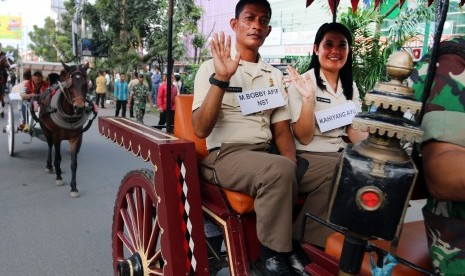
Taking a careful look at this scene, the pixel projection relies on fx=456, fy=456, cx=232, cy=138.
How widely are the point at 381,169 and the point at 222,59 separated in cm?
113

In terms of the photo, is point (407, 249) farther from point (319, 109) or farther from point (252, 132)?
point (319, 109)

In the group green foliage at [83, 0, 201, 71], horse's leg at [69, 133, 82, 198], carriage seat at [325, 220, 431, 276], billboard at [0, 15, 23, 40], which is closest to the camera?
carriage seat at [325, 220, 431, 276]

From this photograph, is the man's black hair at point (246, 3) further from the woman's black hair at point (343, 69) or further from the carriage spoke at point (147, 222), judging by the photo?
the carriage spoke at point (147, 222)

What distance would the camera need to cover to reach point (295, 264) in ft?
6.37

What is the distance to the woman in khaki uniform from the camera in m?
2.44

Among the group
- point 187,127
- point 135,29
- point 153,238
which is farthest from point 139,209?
point 135,29

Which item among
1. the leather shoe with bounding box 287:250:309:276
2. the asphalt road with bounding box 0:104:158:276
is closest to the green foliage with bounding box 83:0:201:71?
the asphalt road with bounding box 0:104:158:276

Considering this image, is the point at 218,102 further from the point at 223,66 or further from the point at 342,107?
the point at 342,107

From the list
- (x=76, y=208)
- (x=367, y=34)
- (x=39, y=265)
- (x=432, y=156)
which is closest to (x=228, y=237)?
(x=432, y=156)

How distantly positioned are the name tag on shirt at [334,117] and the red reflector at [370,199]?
5.19 ft

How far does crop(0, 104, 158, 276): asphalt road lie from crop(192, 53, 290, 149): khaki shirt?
1818 millimetres

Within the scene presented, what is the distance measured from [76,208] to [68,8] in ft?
93.3

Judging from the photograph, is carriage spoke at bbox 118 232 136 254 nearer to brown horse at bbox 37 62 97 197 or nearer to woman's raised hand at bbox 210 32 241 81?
woman's raised hand at bbox 210 32 241 81

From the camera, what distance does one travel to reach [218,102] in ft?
6.57
